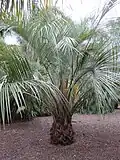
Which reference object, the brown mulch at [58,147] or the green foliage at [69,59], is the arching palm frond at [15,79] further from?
the brown mulch at [58,147]

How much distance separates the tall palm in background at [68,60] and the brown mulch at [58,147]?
0.99 feet

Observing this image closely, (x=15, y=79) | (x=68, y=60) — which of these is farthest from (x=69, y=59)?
(x=15, y=79)

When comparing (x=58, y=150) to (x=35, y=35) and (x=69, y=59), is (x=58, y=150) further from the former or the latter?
(x=35, y=35)

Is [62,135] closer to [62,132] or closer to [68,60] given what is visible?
[62,132]

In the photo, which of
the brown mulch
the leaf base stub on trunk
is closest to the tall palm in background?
the leaf base stub on trunk

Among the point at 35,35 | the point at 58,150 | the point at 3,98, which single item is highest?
the point at 35,35

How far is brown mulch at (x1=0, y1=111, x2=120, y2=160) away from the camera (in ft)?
14.6

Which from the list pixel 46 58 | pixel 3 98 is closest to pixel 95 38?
pixel 46 58

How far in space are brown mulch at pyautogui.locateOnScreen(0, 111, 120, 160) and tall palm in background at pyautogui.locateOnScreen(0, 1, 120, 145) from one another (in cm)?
30

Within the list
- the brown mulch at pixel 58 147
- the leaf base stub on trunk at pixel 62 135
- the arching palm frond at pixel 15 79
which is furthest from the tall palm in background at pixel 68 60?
the arching palm frond at pixel 15 79

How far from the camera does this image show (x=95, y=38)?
4.67 m

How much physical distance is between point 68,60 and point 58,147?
59.2 inches

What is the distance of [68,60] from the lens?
4562mm

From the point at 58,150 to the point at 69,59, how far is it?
59.7 inches
